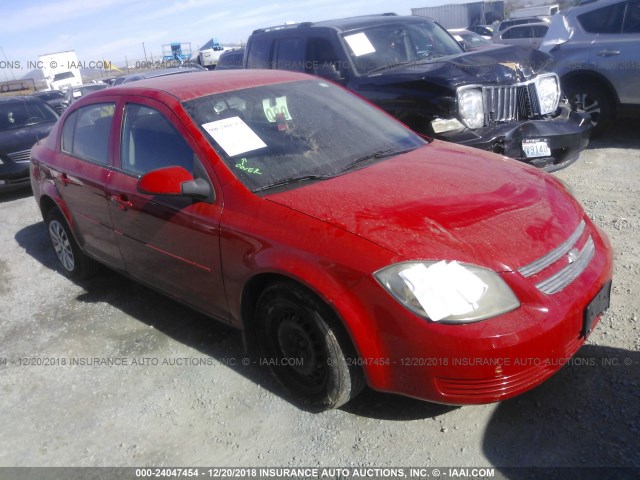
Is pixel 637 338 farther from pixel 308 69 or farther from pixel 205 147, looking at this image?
pixel 308 69

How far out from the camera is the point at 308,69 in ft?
22.4

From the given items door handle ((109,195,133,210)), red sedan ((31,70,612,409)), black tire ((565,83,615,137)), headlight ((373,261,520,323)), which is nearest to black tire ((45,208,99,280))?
red sedan ((31,70,612,409))

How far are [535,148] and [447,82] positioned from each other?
1018 millimetres

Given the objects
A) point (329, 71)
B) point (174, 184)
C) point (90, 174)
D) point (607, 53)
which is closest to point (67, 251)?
point (90, 174)

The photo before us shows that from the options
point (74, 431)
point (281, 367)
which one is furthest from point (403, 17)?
point (74, 431)

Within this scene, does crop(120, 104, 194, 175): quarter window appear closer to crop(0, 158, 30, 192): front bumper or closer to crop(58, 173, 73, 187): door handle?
crop(58, 173, 73, 187): door handle

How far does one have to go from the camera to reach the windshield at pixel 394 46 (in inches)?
253

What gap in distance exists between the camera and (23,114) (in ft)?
32.1

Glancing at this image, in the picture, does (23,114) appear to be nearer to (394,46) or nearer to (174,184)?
(394,46)

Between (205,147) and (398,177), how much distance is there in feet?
3.43

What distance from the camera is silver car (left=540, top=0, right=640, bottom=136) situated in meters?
7.05

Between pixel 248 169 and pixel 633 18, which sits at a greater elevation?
pixel 633 18

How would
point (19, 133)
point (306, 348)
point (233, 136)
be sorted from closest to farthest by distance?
point (306, 348) → point (233, 136) → point (19, 133)

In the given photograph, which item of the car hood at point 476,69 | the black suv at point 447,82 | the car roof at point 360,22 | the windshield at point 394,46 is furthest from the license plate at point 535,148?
the car roof at point 360,22
